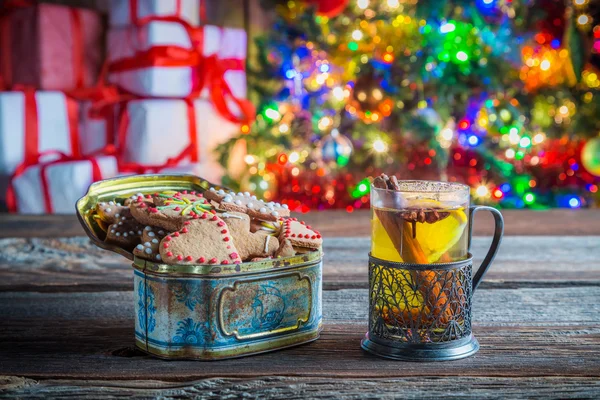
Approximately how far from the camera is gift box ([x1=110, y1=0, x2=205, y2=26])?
7.03ft

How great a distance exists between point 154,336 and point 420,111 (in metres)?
2.05

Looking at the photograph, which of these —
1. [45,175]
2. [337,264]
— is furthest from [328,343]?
[45,175]

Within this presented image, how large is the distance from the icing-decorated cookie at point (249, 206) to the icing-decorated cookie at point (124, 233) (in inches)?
3.2

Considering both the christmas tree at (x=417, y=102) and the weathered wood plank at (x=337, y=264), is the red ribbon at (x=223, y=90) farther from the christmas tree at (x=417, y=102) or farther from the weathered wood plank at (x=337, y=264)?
the weathered wood plank at (x=337, y=264)

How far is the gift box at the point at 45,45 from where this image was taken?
210cm

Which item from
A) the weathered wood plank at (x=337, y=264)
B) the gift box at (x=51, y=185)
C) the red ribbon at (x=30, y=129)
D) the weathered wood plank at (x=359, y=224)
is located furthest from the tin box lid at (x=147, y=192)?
the red ribbon at (x=30, y=129)

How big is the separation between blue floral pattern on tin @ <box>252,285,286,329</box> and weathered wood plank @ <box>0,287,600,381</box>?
0.03 metres

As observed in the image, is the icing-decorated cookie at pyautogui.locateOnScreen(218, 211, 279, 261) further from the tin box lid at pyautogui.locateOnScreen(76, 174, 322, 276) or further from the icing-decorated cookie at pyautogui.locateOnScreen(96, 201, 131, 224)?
the icing-decorated cookie at pyautogui.locateOnScreen(96, 201, 131, 224)

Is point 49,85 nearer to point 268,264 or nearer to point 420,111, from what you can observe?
point 420,111

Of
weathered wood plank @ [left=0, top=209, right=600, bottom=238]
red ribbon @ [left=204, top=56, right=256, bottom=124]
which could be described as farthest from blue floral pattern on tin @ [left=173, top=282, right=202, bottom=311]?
red ribbon @ [left=204, top=56, right=256, bottom=124]

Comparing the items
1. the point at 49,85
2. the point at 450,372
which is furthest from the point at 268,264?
the point at 49,85

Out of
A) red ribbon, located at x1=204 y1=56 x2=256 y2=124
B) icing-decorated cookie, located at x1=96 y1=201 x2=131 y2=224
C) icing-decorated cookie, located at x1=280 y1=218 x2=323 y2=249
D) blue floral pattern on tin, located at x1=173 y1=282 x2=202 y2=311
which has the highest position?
red ribbon, located at x1=204 y1=56 x2=256 y2=124

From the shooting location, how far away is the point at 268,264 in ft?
2.00

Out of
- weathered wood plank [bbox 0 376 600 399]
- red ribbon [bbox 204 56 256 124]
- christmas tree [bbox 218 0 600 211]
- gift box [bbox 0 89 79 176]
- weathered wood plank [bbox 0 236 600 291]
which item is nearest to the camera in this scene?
weathered wood plank [bbox 0 376 600 399]
